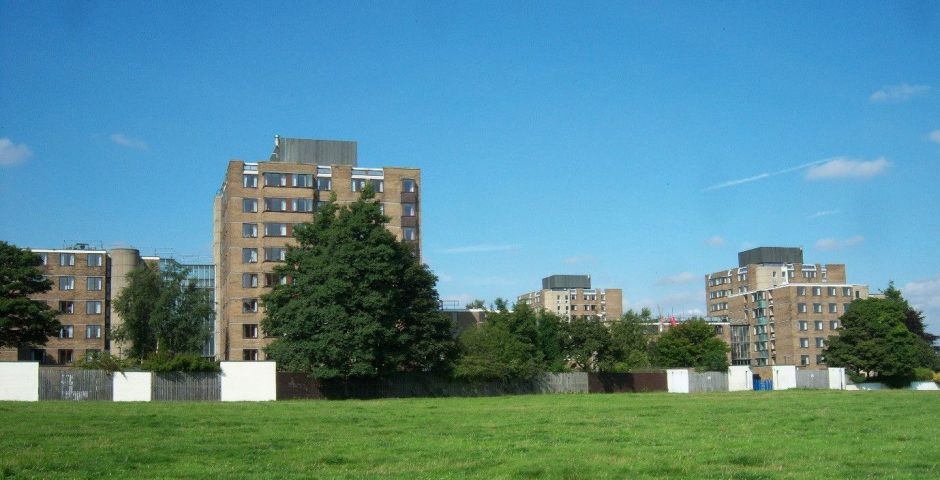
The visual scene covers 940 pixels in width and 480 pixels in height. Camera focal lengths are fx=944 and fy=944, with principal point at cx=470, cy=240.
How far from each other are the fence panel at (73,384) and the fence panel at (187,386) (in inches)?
137

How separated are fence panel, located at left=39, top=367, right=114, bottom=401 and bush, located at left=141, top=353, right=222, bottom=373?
11.3 feet

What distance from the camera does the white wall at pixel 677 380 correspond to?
103500 millimetres

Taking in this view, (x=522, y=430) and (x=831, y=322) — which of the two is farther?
(x=831, y=322)

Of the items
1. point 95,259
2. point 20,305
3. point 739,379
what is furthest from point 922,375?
point 95,259

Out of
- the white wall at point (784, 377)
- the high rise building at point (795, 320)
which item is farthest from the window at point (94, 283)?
the high rise building at point (795, 320)

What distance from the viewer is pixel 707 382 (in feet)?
346

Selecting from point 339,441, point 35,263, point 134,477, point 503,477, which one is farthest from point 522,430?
point 35,263

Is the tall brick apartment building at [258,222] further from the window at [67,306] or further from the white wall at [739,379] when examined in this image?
the white wall at [739,379]

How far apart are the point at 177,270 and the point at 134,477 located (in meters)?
98.9

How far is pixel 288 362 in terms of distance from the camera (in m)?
78.5

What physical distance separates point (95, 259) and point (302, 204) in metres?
34.4

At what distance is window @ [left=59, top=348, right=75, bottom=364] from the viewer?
126500mm

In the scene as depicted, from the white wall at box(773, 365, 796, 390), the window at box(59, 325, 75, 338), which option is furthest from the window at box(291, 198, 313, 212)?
the white wall at box(773, 365, 796, 390)

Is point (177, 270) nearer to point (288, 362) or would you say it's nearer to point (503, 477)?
point (288, 362)
